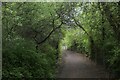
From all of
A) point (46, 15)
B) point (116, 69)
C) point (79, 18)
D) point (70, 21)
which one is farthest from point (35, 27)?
point (79, 18)

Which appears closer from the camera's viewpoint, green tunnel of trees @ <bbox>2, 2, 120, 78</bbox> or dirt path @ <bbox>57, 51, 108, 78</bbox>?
green tunnel of trees @ <bbox>2, 2, 120, 78</bbox>

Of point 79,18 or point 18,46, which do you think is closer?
point 18,46

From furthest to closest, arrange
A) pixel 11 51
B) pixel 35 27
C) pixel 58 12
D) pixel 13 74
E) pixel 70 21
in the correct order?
pixel 70 21
pixel 58 12
pixel 35 27
pixel 11 51
pixel 13 74

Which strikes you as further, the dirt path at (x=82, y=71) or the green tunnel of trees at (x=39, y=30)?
→ the dirt path at (x=82, y=71)

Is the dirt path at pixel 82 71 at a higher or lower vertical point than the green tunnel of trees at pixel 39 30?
lower

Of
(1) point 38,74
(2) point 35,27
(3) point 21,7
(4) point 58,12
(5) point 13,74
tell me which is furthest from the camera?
(4) point 58,12

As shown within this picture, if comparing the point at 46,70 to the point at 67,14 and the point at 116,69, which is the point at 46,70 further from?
the point at 67,14

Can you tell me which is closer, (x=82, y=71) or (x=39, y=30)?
(x=39, y=30)

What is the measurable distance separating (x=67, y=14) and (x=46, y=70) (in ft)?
17.9

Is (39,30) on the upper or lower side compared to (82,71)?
upper

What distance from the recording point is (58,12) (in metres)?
15.8

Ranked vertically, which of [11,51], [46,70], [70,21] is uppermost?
[70,21]

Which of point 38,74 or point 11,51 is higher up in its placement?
point 11,51

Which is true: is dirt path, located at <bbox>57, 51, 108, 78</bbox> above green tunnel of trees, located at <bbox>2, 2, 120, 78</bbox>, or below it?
below
